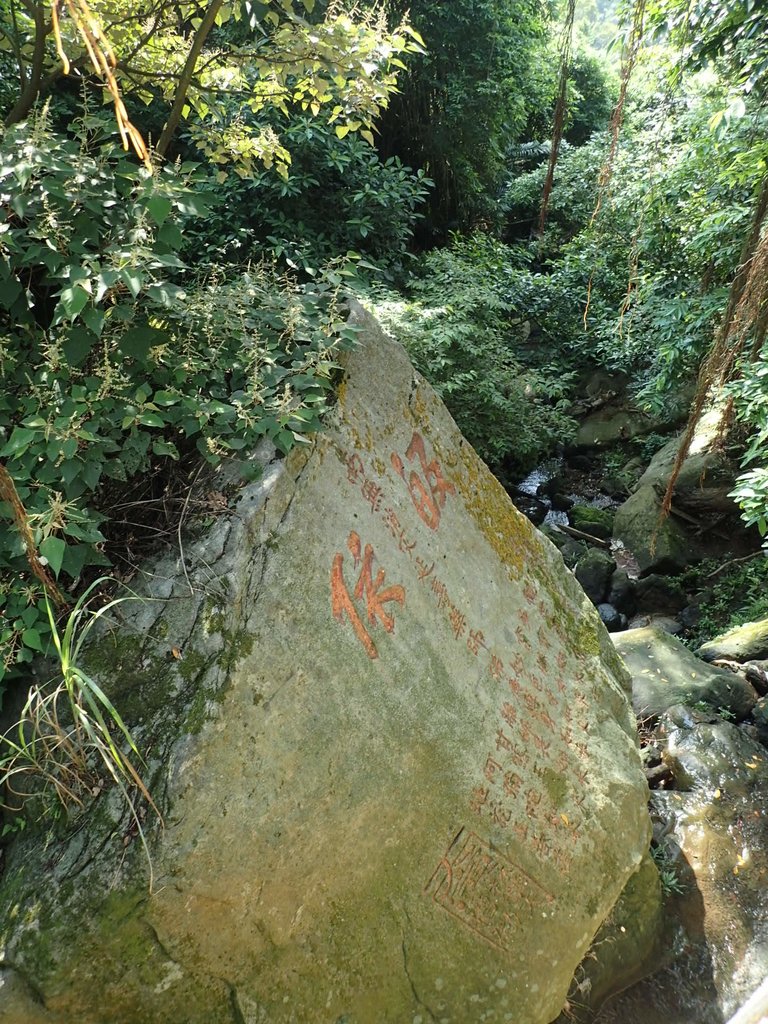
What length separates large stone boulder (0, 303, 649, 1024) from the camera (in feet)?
7.09

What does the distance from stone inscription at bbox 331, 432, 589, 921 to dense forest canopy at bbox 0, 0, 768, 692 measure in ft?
2.09

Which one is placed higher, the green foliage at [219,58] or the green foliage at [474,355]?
the green foliage at [219,58]

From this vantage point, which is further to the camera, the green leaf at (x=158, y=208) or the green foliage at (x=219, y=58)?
the green foliage at (x=219, y=58)

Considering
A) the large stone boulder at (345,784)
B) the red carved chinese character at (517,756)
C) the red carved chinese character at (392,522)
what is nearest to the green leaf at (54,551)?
the large stone boulder at (345,784)

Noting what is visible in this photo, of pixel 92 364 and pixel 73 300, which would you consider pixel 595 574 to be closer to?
pixel 92 364

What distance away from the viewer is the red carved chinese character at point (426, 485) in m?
3.39

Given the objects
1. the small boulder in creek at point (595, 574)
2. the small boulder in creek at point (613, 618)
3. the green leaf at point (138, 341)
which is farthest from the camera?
the small boulder in creek at point (595, 574)

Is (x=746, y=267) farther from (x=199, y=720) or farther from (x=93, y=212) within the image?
(x=199, y=720)

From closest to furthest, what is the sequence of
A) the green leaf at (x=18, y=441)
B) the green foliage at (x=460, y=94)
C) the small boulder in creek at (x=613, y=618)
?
the green leaf at (x=18, y=441), the small boulder in creek at (x=613, y=618), the green foliage at (x=460, y=94)

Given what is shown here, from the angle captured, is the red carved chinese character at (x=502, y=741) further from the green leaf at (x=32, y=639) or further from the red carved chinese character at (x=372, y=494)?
the green leaf at (x=32, y=639)

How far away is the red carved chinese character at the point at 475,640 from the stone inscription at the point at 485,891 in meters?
0.77

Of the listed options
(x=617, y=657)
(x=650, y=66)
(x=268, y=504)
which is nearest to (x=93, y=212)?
(x=268, y=504)

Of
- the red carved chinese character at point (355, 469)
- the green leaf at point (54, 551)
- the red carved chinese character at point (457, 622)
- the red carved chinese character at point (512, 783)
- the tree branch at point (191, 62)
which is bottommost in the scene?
the red carved chinese character at point (512, 783)

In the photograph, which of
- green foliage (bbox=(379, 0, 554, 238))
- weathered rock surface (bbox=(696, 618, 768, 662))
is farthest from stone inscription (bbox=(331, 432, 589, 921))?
green foliage (bbox=(379, 0, 554, 238))
